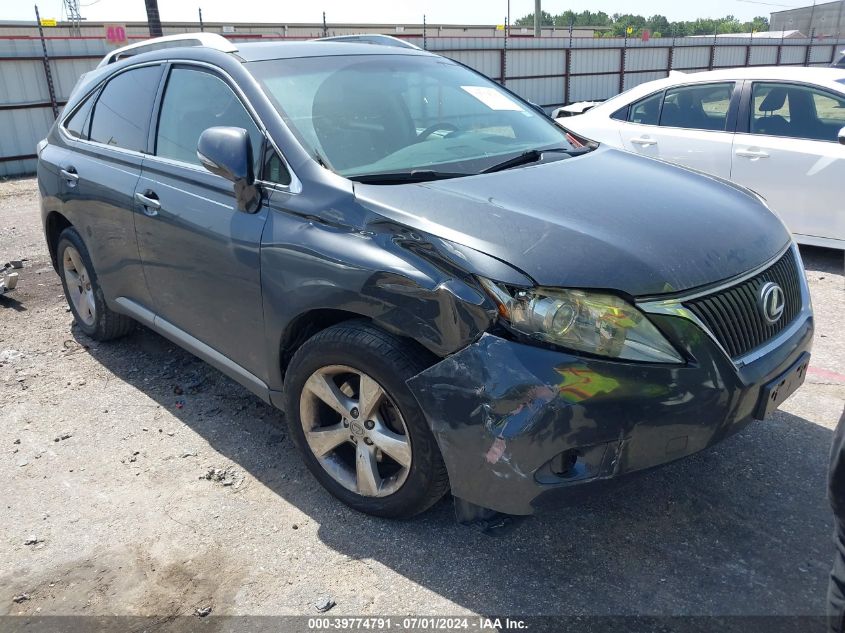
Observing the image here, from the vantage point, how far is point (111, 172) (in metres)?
4.01

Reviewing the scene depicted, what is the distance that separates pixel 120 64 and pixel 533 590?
12.2 ft

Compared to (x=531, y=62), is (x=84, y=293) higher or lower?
lower

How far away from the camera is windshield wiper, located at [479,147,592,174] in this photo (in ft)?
10.2

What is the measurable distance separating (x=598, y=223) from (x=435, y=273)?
622mm

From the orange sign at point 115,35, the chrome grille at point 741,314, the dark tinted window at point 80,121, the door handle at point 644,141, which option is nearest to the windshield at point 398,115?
the chrome grille at point 741,314

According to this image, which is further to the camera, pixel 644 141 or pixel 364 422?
pixel 644 141

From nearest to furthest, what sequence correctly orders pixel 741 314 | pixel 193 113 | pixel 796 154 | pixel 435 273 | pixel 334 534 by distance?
1. pixel 435 273
2. pixel 741 314
3. pixel 334 534
4. pixel 193 113
5. pixel 796 154

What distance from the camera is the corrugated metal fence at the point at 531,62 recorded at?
13.2 meters

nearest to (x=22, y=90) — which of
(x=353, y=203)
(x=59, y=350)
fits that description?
(x=59, y=350)

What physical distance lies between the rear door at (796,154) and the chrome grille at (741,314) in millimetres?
3591

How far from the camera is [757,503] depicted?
2938 millimetres

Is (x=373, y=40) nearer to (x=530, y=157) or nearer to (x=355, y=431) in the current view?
(x=530, y=157)

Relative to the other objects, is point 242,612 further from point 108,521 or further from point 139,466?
point 139,466

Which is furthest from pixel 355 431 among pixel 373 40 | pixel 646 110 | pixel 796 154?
pixel 646 110
